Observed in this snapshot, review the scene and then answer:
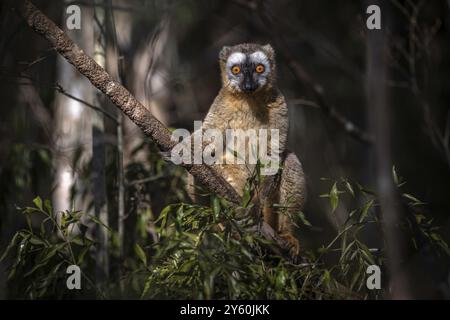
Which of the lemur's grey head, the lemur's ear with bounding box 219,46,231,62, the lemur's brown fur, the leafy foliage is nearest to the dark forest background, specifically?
the leafy foliage

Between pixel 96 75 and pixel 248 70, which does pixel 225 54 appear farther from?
pixel 96 75

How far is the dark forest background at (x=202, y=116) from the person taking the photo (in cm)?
577

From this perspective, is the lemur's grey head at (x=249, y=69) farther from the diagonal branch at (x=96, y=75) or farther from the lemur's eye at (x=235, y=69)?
the diagonal branch at (x=96, y=75)

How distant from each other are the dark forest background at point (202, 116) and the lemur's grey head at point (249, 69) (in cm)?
107

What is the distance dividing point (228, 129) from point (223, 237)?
2.13 metres

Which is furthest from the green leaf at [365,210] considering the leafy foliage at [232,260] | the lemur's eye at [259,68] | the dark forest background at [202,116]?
the lemur's eye at [259,68]

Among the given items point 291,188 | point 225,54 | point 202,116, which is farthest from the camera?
point 202,116

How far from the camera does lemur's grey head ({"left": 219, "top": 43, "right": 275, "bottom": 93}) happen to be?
20.5ft

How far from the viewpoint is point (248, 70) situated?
6270mm

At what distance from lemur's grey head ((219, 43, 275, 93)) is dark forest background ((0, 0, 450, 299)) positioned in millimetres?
1068

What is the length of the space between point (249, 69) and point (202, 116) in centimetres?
550

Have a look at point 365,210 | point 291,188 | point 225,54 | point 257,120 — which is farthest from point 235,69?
point 365,210

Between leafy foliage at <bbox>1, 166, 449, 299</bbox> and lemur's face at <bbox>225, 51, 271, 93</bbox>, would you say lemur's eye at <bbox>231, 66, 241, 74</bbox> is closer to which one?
lemur's face at <bbox>225, 51, 271, 93</bbox>
